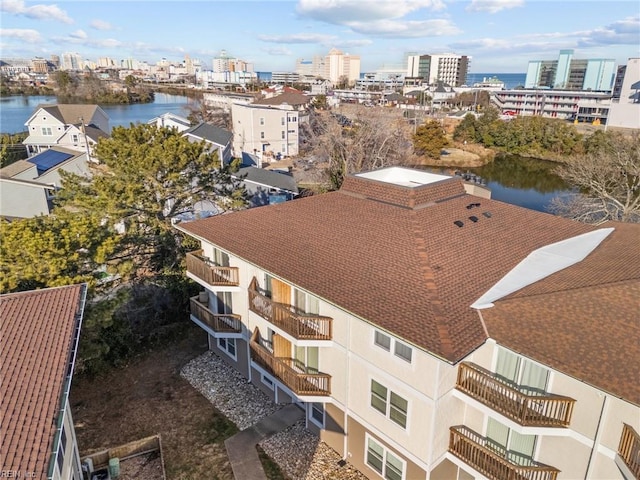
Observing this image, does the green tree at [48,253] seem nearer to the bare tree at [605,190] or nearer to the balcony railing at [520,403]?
the balcony railing at [520,403]

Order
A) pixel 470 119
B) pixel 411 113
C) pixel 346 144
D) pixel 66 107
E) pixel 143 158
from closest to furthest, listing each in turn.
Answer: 1. pixel 143 158
2. pixel 346 144
3. pixel 66 107
4. pixel 470 119
5. pixel 411 113

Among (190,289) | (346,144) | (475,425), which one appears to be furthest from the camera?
(346,144)

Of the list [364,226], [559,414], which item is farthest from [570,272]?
A: [364,226]

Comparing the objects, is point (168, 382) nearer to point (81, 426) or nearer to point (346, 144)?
point (81, 426)

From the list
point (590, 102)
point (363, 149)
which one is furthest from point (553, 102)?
point (363, 149)

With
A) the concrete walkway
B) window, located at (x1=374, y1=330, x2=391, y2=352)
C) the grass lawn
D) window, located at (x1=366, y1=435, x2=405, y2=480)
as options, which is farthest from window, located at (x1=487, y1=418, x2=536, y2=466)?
the concrete walkway

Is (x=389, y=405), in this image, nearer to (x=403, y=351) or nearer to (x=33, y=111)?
(x=403, y=351)

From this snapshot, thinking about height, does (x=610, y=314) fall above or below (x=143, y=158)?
below
